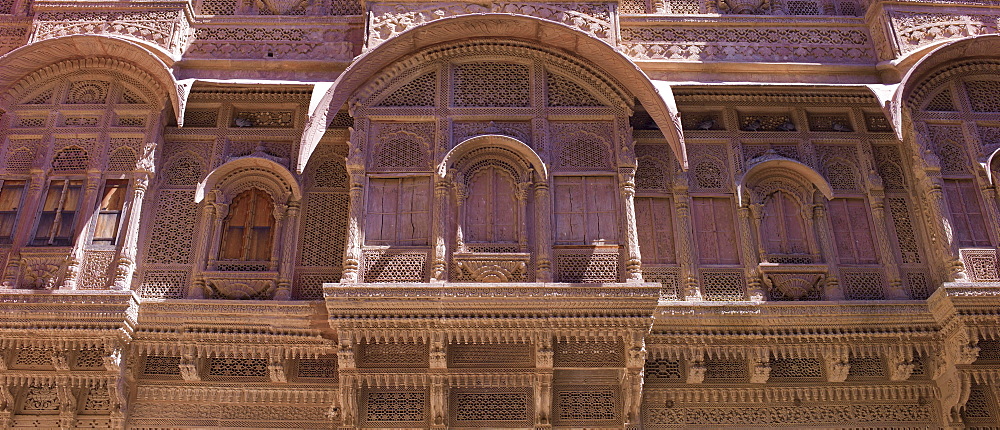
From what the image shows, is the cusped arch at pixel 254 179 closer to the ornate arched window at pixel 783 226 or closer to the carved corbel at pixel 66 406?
the carved corbel at pixel 66 406

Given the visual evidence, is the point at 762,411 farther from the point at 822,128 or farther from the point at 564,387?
the point at 822,128

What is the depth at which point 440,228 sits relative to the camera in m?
7.77

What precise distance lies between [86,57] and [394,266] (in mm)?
4125

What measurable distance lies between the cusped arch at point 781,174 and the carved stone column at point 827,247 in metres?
0.14

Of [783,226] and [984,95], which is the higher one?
[984,95]

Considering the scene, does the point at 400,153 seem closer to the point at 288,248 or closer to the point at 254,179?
the point at 288,248

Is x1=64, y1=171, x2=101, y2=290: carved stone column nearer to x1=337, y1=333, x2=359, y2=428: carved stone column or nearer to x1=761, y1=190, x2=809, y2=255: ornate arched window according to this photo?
x1=337, y1=333, x2=359, y2=428: carved stone column

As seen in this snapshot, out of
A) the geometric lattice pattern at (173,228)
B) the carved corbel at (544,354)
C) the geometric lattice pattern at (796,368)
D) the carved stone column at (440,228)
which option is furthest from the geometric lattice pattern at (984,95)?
the geometric lattice pattern at (173,228)

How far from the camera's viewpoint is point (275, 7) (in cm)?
972

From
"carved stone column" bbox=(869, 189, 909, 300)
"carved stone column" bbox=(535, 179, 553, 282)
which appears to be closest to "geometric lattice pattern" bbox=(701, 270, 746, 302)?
"carved stone column" bbox=(869, 189, 909, 300)

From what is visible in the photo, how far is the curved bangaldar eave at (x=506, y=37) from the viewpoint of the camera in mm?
8133

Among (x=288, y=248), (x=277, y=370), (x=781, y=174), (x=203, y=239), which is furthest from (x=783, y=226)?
(x=203, y=239)

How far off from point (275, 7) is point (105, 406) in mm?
4638

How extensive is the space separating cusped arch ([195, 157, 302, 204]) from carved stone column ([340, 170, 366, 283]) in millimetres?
810
